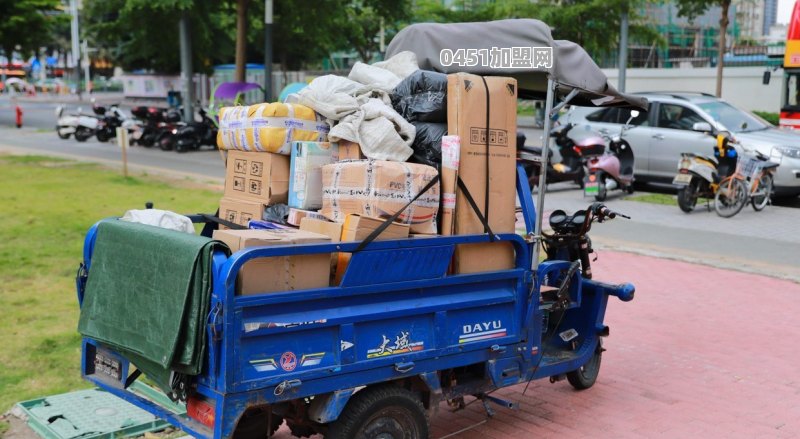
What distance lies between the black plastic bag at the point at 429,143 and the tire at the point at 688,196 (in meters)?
9.16

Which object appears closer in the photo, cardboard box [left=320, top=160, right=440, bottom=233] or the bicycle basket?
cardboard box [left=320, top=160, right=440, bottom=233]

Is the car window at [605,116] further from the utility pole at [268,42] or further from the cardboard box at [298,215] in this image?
the cardboard box at [298,215]

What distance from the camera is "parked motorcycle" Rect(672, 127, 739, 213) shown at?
13.0 m

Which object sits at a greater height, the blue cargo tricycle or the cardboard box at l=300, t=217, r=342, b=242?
the cardboard box at l=300, t=217, r=342, b=242

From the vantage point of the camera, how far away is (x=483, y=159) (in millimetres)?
4742

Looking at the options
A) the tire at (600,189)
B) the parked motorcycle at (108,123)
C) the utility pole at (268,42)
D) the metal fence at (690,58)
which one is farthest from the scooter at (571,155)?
the metal fence at (690,58)

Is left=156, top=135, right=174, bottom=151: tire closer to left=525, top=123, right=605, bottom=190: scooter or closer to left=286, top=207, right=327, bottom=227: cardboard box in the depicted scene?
left=525, top=123, right=605, bottom=190: scooter

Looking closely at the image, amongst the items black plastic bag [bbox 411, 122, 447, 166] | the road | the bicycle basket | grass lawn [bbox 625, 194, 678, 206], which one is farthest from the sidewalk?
grass lawn [bbox 625, 194, 678, 206]

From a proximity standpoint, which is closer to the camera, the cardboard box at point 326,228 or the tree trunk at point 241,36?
the cardboard box at point 326,228

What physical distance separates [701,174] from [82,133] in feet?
65.4

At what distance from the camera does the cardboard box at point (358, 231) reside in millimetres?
4168

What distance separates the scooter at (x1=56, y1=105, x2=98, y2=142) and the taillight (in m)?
24.1

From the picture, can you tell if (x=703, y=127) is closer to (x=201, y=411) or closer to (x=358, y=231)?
(x=358, y=231)

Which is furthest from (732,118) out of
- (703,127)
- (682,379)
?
(682,379)
